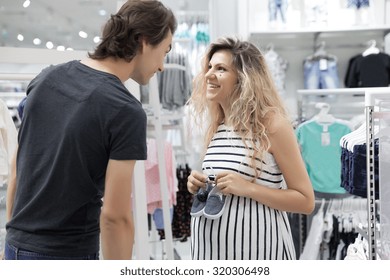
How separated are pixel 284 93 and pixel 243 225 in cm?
217

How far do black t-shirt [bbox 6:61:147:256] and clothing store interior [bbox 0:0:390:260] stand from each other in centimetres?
59

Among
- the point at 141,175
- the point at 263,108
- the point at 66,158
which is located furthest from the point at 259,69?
the point at 141,175

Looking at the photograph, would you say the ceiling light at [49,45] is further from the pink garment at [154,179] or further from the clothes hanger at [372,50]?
the clothes hanger at [372,50]

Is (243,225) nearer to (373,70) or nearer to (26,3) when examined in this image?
(26,3)

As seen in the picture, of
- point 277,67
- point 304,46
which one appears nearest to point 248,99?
point 277,67

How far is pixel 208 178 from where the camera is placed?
1256 mm

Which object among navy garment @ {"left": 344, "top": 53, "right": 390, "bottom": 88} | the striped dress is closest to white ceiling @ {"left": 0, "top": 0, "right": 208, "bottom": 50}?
the striped dress

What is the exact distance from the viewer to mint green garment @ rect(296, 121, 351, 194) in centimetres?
271

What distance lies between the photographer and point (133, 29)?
102cm

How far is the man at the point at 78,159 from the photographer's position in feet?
2.96

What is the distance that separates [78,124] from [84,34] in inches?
38.9

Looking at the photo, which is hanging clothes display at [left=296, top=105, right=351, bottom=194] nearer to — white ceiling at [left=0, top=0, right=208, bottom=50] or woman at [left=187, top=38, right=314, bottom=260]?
white ceiling at [left=0, top=0, right=208, bottom=50]

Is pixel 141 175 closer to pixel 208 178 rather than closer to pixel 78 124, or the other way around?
pixel 208 178

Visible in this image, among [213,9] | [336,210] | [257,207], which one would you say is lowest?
[336,210]
